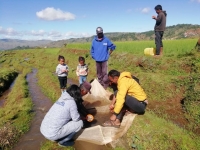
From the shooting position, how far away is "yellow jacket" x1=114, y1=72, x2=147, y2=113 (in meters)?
4.50

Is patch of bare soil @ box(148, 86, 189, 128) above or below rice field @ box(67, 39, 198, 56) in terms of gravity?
below

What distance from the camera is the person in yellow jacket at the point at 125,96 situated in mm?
4523

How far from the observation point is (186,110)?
6.40m

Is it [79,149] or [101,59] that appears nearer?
[79,149]

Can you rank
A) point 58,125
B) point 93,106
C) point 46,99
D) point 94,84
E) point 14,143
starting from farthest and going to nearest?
point 46,99, point 94,84, point 93,106, point 14,143, point 58,125

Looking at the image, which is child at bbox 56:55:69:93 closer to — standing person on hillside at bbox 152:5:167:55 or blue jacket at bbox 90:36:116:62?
blue jacket at bbox 90:36:116:62

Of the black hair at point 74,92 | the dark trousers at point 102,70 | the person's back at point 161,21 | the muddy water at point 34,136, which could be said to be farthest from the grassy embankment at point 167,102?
the dark trousers at point 102,70

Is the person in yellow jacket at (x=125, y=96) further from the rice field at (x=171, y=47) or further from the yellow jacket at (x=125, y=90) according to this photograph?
the rice field at (x=171, y=47)

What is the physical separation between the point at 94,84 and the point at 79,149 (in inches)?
99.7

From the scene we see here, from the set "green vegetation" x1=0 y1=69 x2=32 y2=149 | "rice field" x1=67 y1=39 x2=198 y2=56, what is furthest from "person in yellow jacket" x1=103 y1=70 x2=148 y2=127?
"rice field" x1=67 y1=39 x2=198 y2=56

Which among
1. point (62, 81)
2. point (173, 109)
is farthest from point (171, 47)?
point (62, 81)

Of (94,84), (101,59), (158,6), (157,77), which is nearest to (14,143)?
(94,84)

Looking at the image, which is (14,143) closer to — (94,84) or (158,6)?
(94,84)

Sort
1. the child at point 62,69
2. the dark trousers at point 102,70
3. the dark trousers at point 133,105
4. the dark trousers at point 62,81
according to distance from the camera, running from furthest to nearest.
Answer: the dark trousers at point 62,81 < the child at point 62,69 < the dark trousers at point 102,70 < the dark trousers at point 133,105
